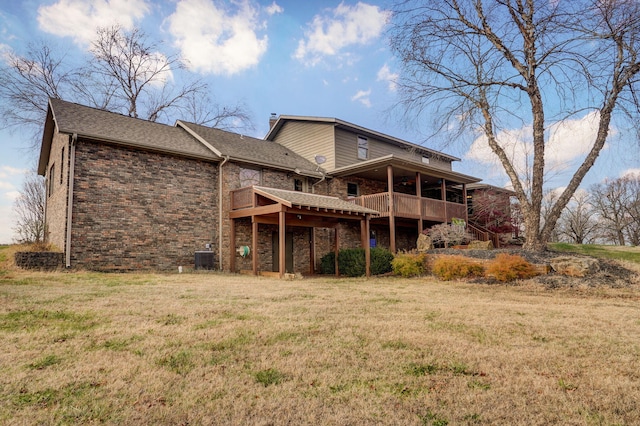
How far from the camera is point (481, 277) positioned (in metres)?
11.8

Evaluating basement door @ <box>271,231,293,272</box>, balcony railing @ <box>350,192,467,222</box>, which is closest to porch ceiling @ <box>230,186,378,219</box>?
balcony railing @ <box>350,192,467,222</box>

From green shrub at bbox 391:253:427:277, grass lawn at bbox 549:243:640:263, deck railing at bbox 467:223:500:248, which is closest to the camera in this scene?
green shrub at bbox 391:253:427:277

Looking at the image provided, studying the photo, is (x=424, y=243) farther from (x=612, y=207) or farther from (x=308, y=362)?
(x=612, y=207)

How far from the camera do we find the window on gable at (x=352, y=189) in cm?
1933

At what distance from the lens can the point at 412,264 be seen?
13523 millimetres

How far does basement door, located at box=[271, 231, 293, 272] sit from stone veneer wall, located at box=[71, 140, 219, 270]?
2.52m

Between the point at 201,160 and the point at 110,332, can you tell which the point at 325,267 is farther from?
the point at 110,332

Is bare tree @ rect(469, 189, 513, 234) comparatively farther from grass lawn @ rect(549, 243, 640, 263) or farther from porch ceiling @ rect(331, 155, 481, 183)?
grass lawn @ rect(549, 243, 640, 263)

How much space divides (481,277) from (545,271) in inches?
65.2

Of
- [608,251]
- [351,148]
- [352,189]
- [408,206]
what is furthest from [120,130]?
[608,251]

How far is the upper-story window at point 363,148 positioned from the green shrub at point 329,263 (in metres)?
6.25

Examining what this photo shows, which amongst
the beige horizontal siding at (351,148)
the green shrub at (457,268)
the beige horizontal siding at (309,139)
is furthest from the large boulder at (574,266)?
the beige horizontal siding at (309,139)

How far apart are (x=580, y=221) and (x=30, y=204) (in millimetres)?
44358

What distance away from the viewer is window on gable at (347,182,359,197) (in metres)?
19.3
